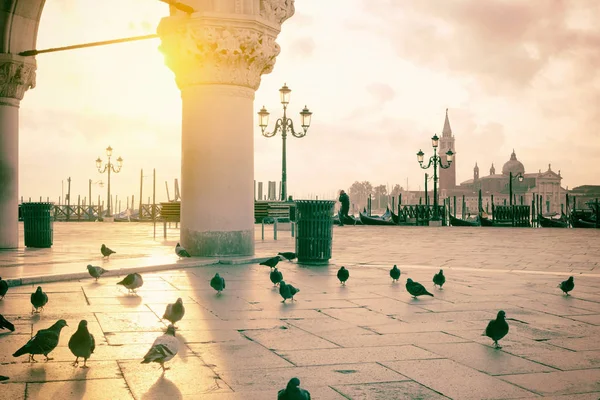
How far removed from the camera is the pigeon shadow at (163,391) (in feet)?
9.57

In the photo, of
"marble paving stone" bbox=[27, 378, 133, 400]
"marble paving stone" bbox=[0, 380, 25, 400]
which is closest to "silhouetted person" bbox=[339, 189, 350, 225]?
"marble paving stone" bbox=[27, 378, 133, 400]

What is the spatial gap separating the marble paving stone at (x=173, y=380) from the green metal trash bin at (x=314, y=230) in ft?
18.6

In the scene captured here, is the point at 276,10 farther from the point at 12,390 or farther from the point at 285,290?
the point at 12,390

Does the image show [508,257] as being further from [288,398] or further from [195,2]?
[288,398]

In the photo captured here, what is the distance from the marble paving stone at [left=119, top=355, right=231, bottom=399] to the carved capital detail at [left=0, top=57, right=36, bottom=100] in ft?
31.3

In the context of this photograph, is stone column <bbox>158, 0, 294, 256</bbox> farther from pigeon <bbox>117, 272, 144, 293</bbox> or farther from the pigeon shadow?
the pigeon shadow

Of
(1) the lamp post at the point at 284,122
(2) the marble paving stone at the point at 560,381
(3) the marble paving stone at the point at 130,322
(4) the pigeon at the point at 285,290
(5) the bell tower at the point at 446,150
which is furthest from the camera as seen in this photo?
(5) the bell tower at the point at 446,150

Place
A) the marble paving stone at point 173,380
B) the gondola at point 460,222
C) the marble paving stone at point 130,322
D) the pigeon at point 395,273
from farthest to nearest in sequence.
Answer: the gondola at point 460,222, the pigeon at point 395,273, the marble paving stone at point 130,322, the marble paving stone at point 173,380

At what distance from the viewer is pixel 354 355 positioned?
377cm

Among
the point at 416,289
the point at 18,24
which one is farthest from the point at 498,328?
the point at 18,24

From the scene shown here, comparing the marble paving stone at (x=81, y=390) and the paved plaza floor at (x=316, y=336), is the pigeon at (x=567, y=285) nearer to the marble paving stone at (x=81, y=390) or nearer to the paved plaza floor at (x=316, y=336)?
the paved plaza floor at (x=316, y=336)

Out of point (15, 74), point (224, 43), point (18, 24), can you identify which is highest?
point (18, 24)

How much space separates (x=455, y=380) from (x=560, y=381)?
1.78 feet

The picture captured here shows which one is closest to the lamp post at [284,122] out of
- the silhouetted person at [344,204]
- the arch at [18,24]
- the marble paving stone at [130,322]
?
the silhouetted person at [344,204]
